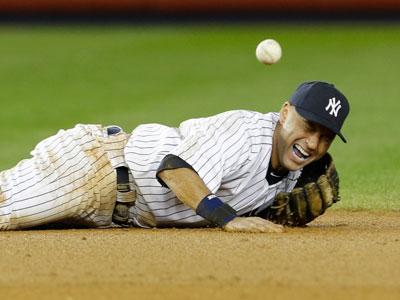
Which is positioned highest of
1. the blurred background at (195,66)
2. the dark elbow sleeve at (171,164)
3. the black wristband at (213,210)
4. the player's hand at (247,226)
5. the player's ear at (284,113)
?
the player's ear at (284,113)

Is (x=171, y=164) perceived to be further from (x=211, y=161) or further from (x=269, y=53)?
(x=269, y=53)

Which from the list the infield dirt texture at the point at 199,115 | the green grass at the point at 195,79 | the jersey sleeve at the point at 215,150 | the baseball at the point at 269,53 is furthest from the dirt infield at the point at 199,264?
the green grass at the point at 195,79

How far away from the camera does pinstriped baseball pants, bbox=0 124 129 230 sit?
696cm

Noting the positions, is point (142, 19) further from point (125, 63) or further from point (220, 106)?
point (220, 106)

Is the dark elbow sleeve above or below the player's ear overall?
below

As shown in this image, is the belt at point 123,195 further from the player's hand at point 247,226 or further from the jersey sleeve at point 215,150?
the player's hand at point 247,226

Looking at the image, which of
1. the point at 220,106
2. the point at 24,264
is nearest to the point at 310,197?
the point at 24,264

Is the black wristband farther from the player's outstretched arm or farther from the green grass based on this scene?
the green grass

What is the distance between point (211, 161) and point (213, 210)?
0.26 metres

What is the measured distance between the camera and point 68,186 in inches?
275

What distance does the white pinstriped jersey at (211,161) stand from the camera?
21.4ft

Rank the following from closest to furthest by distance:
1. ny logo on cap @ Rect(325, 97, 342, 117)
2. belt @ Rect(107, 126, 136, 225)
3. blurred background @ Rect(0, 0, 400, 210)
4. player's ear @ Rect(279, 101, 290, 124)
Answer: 1. ny logo on cap @ Rect(325, 97, 342, 117)
2. player's ear @ Rect(279, 101, 290, 124)
3. belt @ Rect(107, 126, 136, 225)
4. blurred background @ Rect(0, 0, 400, 210)

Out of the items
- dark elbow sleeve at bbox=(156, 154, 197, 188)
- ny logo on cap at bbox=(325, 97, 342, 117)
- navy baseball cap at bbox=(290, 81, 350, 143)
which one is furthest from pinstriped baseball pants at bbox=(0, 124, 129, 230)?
ny logo on cap at bbox=(325, 97, 342, 117)

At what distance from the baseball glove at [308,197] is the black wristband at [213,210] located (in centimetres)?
51
